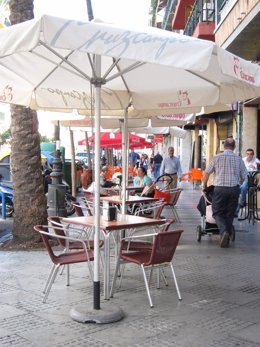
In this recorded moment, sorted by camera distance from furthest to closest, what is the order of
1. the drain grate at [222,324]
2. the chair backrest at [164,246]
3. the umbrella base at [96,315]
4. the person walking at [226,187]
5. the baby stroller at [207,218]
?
the baby stroller at [207,218], the person walking at [226,187], the chair backrest at [164,246], the umbrella base at [96,315], the drain grate at [222,324]

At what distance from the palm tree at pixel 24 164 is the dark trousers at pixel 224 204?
3108mm

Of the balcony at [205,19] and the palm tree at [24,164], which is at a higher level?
the balcony at [205,19]

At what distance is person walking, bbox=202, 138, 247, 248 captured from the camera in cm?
869

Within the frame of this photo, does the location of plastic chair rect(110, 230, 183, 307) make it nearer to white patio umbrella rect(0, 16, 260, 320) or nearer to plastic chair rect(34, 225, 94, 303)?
plastic chair rect(34, 225, 94, 303)

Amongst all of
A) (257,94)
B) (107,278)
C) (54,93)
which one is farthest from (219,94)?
(107,278)

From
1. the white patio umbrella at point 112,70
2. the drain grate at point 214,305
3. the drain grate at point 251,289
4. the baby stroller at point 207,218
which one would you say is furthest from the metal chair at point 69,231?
the baby stroller at point 207,218

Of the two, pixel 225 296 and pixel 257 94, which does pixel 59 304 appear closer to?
pixel 225 296

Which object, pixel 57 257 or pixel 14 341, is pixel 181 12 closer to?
pixel 57 257

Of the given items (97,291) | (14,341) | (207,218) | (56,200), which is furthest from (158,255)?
(56,200)

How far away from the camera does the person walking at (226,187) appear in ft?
28.5

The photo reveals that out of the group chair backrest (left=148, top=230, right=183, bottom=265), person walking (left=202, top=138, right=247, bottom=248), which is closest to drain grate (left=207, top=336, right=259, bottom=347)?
chair backrest (left=148, top=230, right=183, bottom=265)

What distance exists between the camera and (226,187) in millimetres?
8711

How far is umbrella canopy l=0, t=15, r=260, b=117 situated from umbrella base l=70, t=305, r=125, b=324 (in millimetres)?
2300

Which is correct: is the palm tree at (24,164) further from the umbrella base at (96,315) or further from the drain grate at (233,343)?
the drain grate at (233,343)
